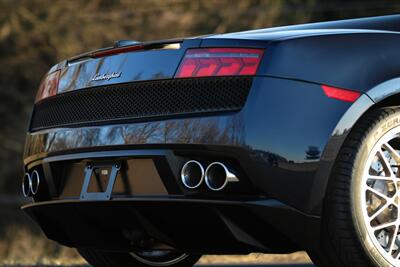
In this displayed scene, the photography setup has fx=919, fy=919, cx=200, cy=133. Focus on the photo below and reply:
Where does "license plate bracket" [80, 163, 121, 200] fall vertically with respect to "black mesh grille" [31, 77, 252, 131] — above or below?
below

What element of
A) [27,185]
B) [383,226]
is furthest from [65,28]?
[383,226]

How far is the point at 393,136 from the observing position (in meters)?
4.19

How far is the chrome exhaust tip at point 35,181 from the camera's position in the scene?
188 inches

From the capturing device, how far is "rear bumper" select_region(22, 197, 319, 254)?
3.88 meters

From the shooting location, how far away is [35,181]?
4812 mm

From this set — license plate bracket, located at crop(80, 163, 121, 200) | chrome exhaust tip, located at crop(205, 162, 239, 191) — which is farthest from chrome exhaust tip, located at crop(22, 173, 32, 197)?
chrome exhaust tip, located at crop(205, 162, 239, 191)

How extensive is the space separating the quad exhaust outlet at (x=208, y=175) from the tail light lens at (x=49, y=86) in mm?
1196

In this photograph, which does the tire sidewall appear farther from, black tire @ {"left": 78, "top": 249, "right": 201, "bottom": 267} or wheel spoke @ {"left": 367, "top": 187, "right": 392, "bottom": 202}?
black tire @ {"left": 78, "top": 249, "right": 201, "bottom": 267}

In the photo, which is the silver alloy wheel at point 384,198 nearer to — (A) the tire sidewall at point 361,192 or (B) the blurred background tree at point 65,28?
(A) the tire sidewall at point 361,192

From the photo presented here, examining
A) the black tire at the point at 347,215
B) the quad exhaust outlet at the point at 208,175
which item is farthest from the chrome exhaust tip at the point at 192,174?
the black tire at the point at 347,215

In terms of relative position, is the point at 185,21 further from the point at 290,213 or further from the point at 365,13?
the point at 290,213

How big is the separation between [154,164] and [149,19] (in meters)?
17.7

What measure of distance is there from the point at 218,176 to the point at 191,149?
0.54 feet

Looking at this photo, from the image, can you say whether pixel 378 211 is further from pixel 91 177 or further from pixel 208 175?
pixel 91 177
